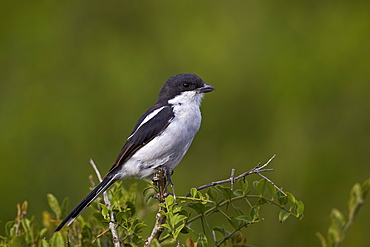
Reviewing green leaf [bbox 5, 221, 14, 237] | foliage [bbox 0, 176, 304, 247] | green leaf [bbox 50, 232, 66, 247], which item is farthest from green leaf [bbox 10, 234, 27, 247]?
green leaf [bbox 50, 232, 66, 247]

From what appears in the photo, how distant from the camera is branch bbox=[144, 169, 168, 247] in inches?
99.8

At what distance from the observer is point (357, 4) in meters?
6.20

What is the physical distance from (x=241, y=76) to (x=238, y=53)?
0.90ft

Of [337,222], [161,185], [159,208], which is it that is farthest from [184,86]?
[337,222]

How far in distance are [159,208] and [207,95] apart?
3467 millimetres

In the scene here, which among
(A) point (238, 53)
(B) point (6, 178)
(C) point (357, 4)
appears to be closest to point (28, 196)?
(B) point (6, 178)

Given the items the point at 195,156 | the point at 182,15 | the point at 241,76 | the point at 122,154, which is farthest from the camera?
the point at 182,15

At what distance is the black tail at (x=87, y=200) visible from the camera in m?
2.97

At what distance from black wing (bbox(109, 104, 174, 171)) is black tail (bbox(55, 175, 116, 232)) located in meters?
0.12

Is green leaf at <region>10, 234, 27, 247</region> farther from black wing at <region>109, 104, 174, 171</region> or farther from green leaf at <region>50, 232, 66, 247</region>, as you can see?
black wing at <region>109, 104, 174, 171</region>

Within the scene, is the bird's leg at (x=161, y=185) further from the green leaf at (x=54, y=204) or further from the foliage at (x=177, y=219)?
the green leaf at (x=54, y=204)

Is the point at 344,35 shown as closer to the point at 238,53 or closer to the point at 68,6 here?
the point at 238,53

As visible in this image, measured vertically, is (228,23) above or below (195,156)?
above

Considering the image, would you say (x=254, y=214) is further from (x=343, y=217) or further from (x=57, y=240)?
(x=57, y=240)
